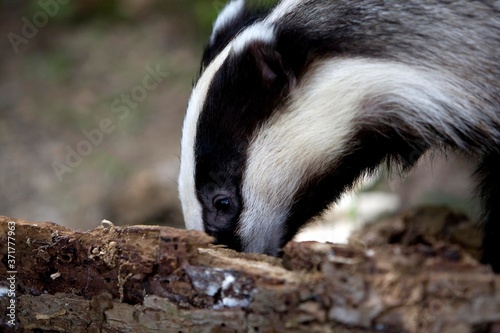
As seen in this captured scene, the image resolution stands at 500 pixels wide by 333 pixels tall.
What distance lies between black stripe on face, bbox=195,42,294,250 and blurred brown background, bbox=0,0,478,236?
230 centimetres

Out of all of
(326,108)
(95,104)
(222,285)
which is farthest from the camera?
(95,104)

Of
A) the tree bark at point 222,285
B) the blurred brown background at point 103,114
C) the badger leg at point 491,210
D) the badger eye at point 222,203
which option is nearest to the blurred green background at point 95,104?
the blurred brown background at point 103,114

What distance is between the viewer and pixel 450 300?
139 cm

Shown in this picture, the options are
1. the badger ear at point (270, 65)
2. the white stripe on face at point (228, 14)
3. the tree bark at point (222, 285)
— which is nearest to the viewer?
the tree bark at point (222, 285)

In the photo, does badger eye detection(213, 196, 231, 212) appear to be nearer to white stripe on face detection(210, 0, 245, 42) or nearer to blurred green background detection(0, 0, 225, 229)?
white stripe on face detection(210, 0, 245, 42)

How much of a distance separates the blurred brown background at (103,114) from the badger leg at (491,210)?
78.4 inches

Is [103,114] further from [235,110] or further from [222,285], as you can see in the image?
[222,285]

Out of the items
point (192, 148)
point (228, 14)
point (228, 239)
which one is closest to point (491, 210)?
point (228, 239)

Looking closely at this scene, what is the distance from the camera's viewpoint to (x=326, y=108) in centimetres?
208

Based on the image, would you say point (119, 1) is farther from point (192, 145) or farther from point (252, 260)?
point (252, 260)

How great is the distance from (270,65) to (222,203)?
48 cm

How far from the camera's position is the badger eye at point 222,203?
7.23 ft

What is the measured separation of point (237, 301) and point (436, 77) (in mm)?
914

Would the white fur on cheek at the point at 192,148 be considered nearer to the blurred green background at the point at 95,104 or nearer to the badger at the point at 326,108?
the badger at the point at 326,108
